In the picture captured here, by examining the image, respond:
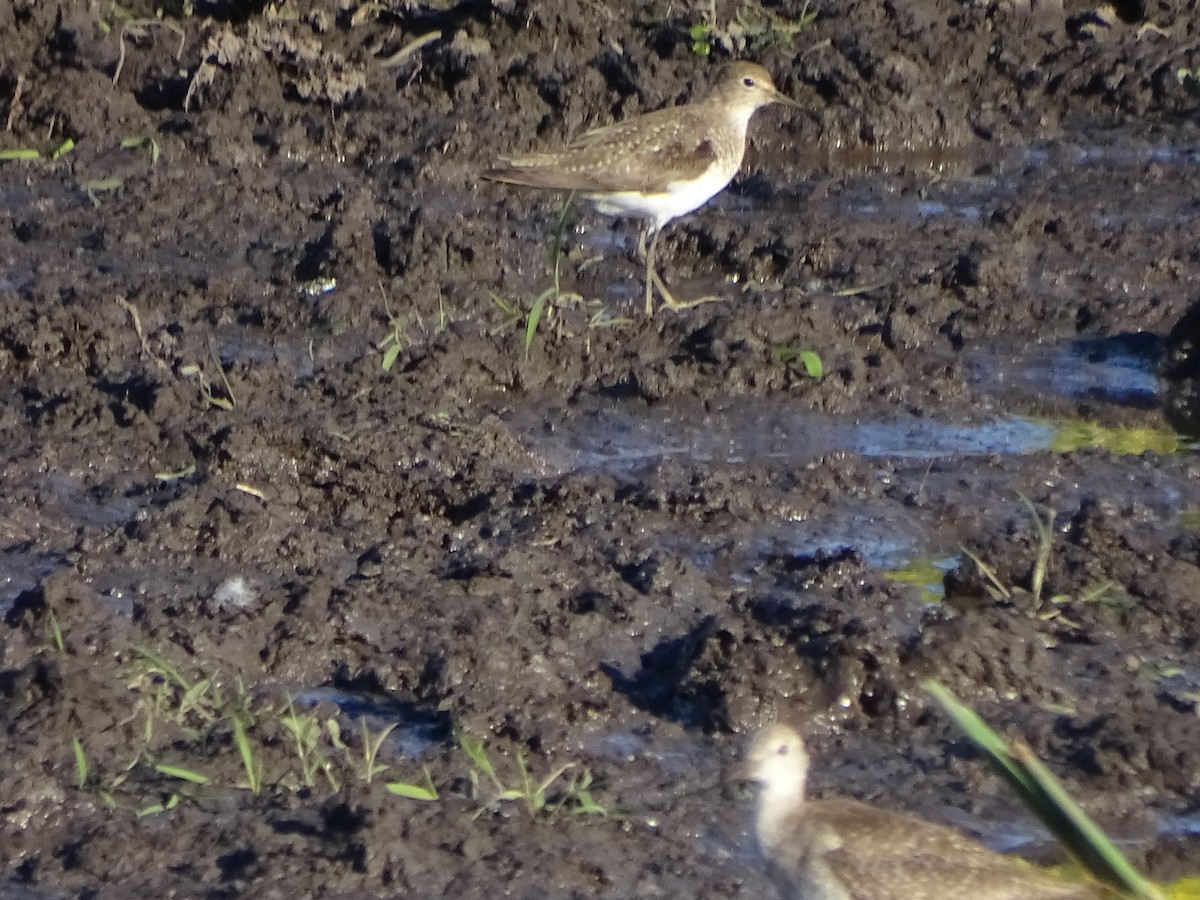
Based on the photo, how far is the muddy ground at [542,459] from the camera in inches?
213

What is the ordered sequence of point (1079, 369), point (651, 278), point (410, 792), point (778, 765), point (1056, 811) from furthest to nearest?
1. point (651, 278)
2. point (1079, 369)
3. point (410, 792)
4. point (778, 765)
5. point (1056, 811)

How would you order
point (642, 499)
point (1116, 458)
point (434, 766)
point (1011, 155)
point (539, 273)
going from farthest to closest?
point (1011, 155)
point (539, 273)
point (1116, 458)
point (642, 499)
point (434, 766)

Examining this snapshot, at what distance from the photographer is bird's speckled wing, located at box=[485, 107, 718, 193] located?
32.0ft

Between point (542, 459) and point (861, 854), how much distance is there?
328 centimetres

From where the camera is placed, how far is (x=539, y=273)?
32.7 feet

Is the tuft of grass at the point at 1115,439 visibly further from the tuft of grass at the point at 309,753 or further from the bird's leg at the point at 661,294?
the tuft of grass at the point at 309,753

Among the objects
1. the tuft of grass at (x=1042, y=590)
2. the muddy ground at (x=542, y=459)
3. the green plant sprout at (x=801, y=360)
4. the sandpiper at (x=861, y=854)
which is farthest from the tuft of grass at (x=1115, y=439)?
the sandpiper at (x=861, y=854)

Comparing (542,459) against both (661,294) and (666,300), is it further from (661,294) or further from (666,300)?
(661,294)

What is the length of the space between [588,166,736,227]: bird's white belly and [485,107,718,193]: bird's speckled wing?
0.03 meters

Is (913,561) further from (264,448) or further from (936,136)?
(936,136)

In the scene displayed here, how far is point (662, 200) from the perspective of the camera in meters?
9.89

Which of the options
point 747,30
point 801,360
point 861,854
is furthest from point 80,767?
point 747,30

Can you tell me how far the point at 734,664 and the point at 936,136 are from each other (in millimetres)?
7580

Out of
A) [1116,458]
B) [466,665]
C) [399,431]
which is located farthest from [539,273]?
[466,665]
